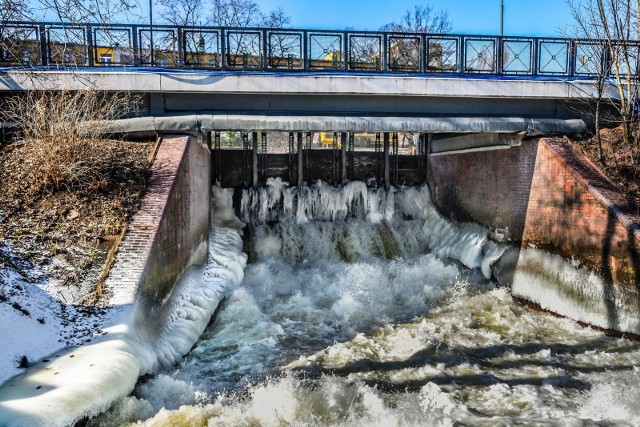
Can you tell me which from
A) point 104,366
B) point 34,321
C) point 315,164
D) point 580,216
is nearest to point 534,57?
point 580,216

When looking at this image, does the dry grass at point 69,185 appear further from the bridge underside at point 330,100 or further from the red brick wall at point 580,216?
the red brick wall at point 580,216

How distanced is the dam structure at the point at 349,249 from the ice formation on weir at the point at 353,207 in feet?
0.23

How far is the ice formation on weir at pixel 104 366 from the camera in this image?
13.9 feet

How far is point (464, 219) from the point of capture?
46.9 feet


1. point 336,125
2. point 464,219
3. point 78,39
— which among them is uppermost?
point 78,39

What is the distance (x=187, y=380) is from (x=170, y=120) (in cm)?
633

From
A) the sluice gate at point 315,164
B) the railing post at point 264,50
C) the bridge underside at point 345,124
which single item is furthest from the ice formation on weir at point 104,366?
the sluice gate at point 315,164

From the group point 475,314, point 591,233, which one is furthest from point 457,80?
point 475,314

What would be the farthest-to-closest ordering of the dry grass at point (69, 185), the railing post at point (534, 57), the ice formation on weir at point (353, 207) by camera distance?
the ice formation on weir at point (353, 207) → the railing post at point (534, 57) → the dry grass at point (69, 185)

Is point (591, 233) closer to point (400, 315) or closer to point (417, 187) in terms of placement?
point (400, 315)

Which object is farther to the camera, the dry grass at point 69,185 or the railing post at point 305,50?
the railing post at point 305,50

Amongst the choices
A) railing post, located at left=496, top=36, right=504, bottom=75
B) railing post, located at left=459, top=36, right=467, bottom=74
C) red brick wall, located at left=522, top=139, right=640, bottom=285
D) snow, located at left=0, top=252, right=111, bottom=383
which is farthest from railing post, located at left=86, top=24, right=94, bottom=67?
red brick wall, located at left=522, top=139, right=640, bottom=285

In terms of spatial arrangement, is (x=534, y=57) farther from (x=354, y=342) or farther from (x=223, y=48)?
(x=354, y=342)

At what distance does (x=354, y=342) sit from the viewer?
8.40 metres
